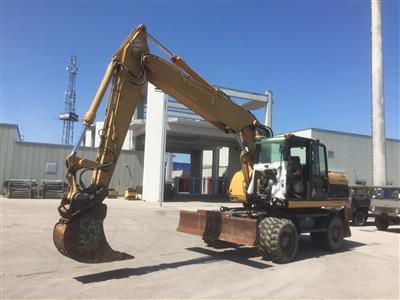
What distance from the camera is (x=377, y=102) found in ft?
101

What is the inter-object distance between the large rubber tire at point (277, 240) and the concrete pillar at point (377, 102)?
22205mm

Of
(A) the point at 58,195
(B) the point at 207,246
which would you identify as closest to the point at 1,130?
(A) the point at 58,195

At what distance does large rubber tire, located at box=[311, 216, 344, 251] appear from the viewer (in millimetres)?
12328

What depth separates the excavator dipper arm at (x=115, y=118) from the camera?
7641 mm

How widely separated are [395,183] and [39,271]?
42.4 metres

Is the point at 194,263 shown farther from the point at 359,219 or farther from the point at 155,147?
the point at 155,147

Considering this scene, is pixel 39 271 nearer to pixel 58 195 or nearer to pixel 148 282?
pixel 148 282

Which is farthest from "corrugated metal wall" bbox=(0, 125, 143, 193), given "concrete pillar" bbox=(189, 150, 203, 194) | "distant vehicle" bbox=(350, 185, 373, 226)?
"distant vehicle" bbox=(350, 185, 373, 226)

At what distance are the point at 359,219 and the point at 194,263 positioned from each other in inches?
529

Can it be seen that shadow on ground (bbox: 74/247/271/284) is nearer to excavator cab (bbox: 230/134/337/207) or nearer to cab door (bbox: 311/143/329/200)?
excavator cab (bbox: 230/134/337/207)

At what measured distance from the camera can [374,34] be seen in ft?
102

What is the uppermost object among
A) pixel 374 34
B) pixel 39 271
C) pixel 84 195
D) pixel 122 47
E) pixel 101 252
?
pixel 374 34

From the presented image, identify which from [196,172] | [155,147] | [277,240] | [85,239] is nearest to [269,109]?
[155,147]

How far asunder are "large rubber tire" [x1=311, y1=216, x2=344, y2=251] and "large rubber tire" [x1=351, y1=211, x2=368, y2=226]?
8153mm
